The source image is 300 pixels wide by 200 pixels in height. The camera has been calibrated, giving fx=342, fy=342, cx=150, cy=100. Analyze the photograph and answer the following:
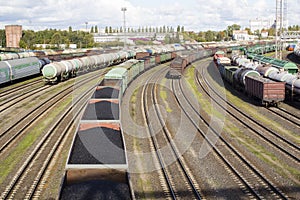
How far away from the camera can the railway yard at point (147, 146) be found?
12258 mm

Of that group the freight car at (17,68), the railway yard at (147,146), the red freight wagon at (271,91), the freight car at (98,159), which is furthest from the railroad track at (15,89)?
the red freight wagon at (271,91)

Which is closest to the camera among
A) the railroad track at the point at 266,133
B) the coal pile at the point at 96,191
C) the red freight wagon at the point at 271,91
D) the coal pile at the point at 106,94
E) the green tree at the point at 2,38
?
the coal pile at the point at 96,191

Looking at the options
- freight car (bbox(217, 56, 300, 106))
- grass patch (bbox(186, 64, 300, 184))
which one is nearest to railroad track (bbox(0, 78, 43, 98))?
grass patch (bbox(186, 64, 300, 184))

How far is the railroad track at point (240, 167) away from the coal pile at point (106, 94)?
5.94 meters

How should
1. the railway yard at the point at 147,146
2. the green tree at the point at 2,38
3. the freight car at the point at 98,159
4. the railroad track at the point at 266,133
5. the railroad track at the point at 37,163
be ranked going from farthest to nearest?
the green tree at the point at 2,38
the railroad track at the point at 266,133
the railroad track at the point at 37,163
the railway yard at the point at 147,146
the freight car at the point at 98,159

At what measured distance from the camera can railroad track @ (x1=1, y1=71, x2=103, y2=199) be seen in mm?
13719

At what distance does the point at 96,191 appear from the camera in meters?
9.54

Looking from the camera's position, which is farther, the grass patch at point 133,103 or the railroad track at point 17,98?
the railroad track at point 17,98

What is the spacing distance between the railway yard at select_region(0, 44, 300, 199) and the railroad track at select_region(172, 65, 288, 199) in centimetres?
4

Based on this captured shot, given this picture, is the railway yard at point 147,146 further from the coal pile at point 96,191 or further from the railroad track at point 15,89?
the railroad track at point 15,89

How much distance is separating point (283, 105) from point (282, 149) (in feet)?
41.8

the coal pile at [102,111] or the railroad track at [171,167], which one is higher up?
the coal pile at [102,111]

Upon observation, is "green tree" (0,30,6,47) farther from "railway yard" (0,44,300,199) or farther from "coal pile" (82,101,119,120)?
"coal pile" (82,101,119,120)

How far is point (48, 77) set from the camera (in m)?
41.0
